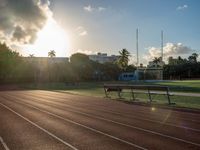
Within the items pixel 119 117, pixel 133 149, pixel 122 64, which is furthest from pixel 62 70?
pixel 133 149

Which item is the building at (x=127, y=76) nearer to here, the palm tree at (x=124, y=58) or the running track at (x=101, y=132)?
the palm tree at (x=124, y=58)

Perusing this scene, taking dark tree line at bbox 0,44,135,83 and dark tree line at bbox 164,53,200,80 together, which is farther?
dark tree line at bbox 164,53,200,80

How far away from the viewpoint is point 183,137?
36.3ft

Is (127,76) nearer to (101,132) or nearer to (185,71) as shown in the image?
(185,71)

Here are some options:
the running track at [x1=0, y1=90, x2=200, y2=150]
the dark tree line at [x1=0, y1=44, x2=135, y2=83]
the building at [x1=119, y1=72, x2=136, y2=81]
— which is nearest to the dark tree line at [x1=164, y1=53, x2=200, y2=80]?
the building at [x1=119, y1=72, x2=136, y2=81]

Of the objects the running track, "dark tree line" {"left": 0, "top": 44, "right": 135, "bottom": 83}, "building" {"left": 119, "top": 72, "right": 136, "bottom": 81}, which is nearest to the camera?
the running track

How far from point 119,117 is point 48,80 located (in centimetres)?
8997

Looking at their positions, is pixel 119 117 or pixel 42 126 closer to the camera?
pixel 42 126

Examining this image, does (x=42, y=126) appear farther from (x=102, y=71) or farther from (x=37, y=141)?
(x=102, y=71)

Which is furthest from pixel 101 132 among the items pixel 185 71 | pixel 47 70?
pixel 185 71

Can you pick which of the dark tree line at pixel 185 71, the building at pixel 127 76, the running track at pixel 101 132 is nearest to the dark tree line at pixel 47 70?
the building at pixel 127 76

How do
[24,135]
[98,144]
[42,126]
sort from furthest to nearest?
1. [42,126]
2. [24,135]
3. [98,144]

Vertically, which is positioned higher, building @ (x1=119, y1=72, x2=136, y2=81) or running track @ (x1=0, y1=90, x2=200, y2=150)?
building @ (x1=119, y1=72, x2=136, y2=81)

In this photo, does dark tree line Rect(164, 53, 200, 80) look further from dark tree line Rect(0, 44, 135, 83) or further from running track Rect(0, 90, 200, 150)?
running track Rect(0, 90, 200, 150)
